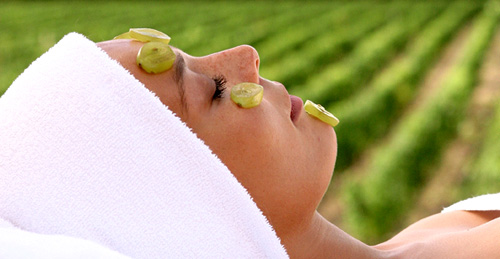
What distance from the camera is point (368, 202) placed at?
433 cm

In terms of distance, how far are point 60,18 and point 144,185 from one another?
20412mm

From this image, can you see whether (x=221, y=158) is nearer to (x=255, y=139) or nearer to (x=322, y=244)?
(x=255, y=139)

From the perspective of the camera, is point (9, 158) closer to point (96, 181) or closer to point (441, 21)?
point (96, 181)

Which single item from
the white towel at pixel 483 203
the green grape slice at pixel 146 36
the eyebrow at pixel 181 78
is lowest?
the white towel at pixel 483 203

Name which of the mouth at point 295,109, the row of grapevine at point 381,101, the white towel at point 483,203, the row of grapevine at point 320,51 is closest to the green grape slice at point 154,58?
the mouth at point 295,109

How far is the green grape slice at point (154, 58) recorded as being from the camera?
125cm

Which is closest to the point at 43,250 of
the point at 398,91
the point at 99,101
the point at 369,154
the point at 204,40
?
the point at 99,101

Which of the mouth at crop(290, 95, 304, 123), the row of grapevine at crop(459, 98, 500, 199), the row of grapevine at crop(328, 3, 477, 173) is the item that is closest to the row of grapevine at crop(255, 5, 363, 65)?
the row of grapevine at crop(328, 3, 477, 173)

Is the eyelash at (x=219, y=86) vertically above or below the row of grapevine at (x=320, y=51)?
above

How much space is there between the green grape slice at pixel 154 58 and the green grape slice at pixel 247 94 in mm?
151

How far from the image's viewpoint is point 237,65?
1.41 metres

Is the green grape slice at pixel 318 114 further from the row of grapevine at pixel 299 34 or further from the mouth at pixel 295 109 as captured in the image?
the row of grapevine at pixel 299 34

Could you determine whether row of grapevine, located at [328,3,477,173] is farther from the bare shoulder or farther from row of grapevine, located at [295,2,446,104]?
the bare shoulder

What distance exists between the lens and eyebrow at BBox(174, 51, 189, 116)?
126cm
